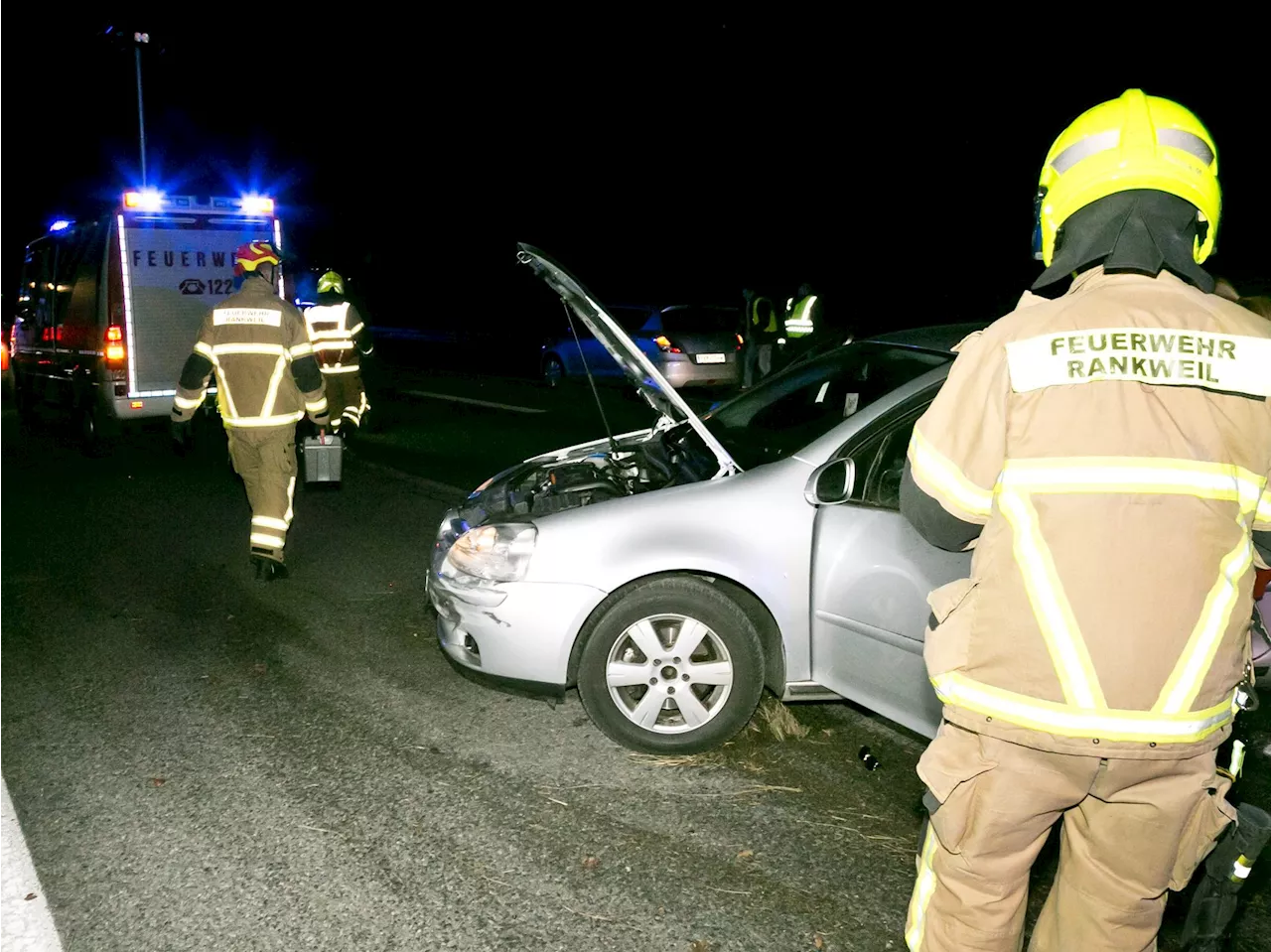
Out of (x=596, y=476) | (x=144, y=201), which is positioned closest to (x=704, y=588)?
(x=596, y=476)

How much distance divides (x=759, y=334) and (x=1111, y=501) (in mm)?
12133

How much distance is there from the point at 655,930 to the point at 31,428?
42.1 ft

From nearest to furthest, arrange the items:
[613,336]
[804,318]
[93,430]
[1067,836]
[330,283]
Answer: [1067,836] → [613,336] → [330,283] → [93,430] → [804,318]

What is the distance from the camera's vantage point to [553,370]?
18.7 meters

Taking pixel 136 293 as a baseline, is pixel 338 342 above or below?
below

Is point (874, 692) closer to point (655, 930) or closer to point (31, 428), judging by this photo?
point (655, 930)

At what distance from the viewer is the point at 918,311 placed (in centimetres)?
2866

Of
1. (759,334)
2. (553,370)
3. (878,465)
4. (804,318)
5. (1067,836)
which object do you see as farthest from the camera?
(553,370)

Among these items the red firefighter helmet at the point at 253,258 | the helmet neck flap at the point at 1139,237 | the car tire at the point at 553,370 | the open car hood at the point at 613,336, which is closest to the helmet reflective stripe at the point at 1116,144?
the helmet neck flap at the point at 1139,237

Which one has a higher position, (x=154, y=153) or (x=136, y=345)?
(x=154, y=153)

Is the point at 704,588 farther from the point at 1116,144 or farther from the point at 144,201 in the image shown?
the point at 144,201

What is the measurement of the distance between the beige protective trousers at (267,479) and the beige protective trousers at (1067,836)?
17.2 feet

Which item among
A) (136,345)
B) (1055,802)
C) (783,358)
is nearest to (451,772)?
(1055,802)

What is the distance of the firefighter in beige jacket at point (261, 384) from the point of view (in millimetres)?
6426
